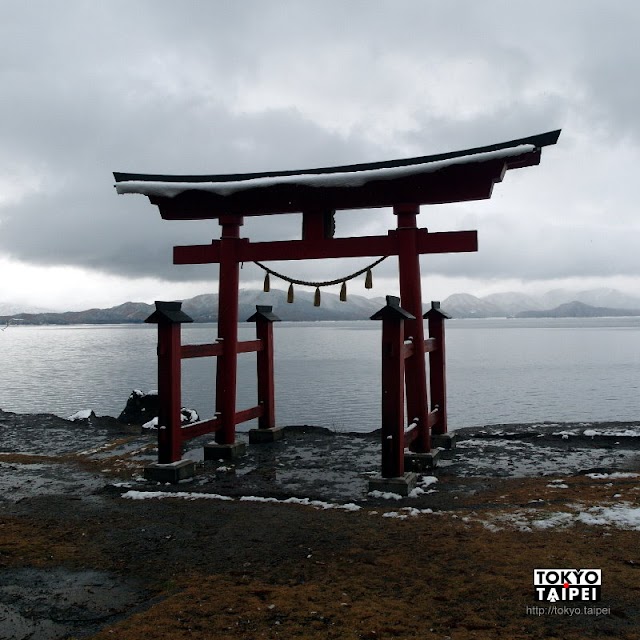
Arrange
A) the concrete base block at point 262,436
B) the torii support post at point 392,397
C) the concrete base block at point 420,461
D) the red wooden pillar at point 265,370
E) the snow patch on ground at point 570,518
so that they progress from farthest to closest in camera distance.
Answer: the red wooden pillar at point 265,370, the concrete base block at point 262,436, the concrete base block at point 420,461, the torii support post at point 392,397, the snow patch on ground at point 570,518

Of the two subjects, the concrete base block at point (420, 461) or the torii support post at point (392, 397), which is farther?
the concrete base block at point (420, 461)

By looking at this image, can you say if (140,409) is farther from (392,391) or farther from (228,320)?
(392,391)

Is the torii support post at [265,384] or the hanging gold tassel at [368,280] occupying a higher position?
the hanging gold tassel at [368,280]

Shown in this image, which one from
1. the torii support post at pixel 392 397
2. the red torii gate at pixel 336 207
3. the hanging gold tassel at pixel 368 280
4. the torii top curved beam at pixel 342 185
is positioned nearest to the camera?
the torii support post at pixel 392 397

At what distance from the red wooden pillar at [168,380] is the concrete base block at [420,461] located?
381 cm

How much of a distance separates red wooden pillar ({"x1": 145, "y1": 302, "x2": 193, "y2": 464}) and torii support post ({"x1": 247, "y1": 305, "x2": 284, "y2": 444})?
3061 mm

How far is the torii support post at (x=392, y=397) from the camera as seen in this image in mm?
7734

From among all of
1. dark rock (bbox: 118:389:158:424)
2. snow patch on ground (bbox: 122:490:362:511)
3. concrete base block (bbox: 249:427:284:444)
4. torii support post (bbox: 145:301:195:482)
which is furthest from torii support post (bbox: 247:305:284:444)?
dark rock (bbox: 118:389:158:424)

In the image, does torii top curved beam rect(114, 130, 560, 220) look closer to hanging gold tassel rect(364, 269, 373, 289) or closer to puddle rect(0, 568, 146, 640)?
hanging gold tassel rect(364, 269, 373, 289)

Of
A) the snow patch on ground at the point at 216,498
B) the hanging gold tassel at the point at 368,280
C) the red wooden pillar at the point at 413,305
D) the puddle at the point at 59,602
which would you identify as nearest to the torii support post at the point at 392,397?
the snow patch on ground at the point at 216,498

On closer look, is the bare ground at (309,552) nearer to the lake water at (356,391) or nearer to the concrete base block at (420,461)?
the concrete base block at (420,461)

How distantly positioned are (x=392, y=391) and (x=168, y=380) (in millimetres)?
3604

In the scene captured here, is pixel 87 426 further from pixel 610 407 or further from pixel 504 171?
pixel 610 407

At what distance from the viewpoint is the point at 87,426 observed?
51.5 ft
